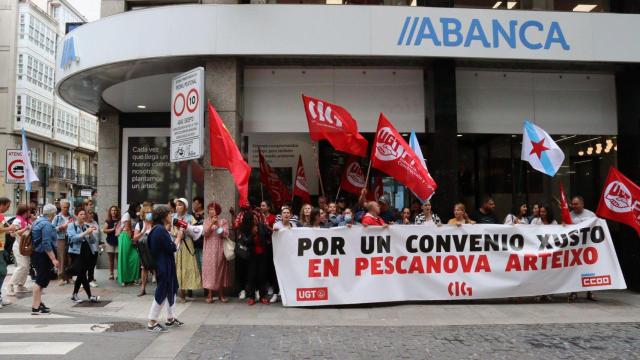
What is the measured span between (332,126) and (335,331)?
396cm

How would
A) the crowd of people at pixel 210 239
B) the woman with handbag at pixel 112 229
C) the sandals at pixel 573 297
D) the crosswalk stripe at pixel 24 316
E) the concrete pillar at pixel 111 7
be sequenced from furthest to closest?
the concrete pillar at pixel 111 7, the woman with handbag at pixel 112 229, the sandals at pixel 573 297, the crowd of people at pixel 210 239, the crosswalk stripe at pixel 24 316

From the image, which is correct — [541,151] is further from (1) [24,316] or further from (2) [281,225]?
(1) [24,316]

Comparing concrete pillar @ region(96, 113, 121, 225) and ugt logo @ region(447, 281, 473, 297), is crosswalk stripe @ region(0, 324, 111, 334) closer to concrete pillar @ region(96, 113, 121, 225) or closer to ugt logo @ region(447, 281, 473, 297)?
ugt logo @ region(447, 281, 473, 297)

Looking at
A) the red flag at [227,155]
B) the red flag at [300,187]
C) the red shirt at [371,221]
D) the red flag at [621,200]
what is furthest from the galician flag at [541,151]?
the red flag at [300,187]

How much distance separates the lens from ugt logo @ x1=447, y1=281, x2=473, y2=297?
9.35m

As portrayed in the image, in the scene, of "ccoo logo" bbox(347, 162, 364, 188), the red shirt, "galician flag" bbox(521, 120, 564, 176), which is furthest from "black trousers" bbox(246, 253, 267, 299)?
"galician flag" bbox(521, 120, 564, 176)

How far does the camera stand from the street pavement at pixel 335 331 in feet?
21.0

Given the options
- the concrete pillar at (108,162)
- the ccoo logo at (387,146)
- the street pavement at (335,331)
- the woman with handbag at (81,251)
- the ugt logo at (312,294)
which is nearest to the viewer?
the street pavement at (335,331)

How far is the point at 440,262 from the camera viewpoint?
9.35 meters

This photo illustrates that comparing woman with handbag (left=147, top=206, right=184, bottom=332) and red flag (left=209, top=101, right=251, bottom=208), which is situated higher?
red flag (left=209, top=101, right=251, bottom=208)

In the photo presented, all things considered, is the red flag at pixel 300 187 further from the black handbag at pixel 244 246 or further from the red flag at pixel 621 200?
the red flag at pixel 621 200

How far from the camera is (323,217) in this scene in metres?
10.4

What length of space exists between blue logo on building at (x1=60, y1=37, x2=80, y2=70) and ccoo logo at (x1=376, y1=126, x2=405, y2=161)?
22.1 feet

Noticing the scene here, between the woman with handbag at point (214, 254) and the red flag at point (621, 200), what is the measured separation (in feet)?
23.4
